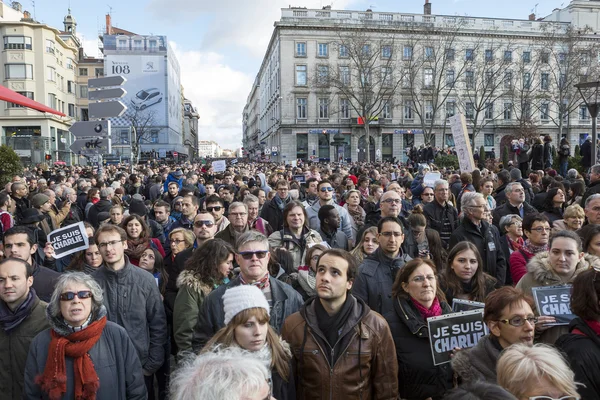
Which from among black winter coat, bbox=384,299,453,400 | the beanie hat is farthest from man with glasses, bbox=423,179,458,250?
the beanie hat

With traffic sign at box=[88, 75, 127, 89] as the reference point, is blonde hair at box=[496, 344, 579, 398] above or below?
below

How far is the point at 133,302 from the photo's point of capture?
13.8 ft

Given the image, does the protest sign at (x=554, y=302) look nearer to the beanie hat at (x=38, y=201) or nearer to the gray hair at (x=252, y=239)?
the gray hair at (x=252, y=239)

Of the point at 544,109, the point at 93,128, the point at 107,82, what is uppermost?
the point at 544,109

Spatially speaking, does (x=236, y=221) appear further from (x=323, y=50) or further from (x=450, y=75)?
(x=450, y=75)

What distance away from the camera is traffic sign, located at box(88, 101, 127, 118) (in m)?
10.5

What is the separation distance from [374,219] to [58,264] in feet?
15.0

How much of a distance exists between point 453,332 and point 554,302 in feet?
2.50

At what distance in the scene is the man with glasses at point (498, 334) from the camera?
3025mm

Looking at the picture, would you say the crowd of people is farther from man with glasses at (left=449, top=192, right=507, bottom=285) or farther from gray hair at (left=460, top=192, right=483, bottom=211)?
gray hair at (left=460, top=192, right=483, bottom=211)

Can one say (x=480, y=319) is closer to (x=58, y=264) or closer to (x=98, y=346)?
(x=98, y=346)

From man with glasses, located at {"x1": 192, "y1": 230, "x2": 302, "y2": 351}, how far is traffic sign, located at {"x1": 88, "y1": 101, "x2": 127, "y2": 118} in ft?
25.6

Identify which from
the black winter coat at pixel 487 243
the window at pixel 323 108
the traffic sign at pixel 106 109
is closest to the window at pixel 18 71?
the window at pixel 323 108

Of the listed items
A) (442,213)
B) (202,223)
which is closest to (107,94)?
(202,223)
